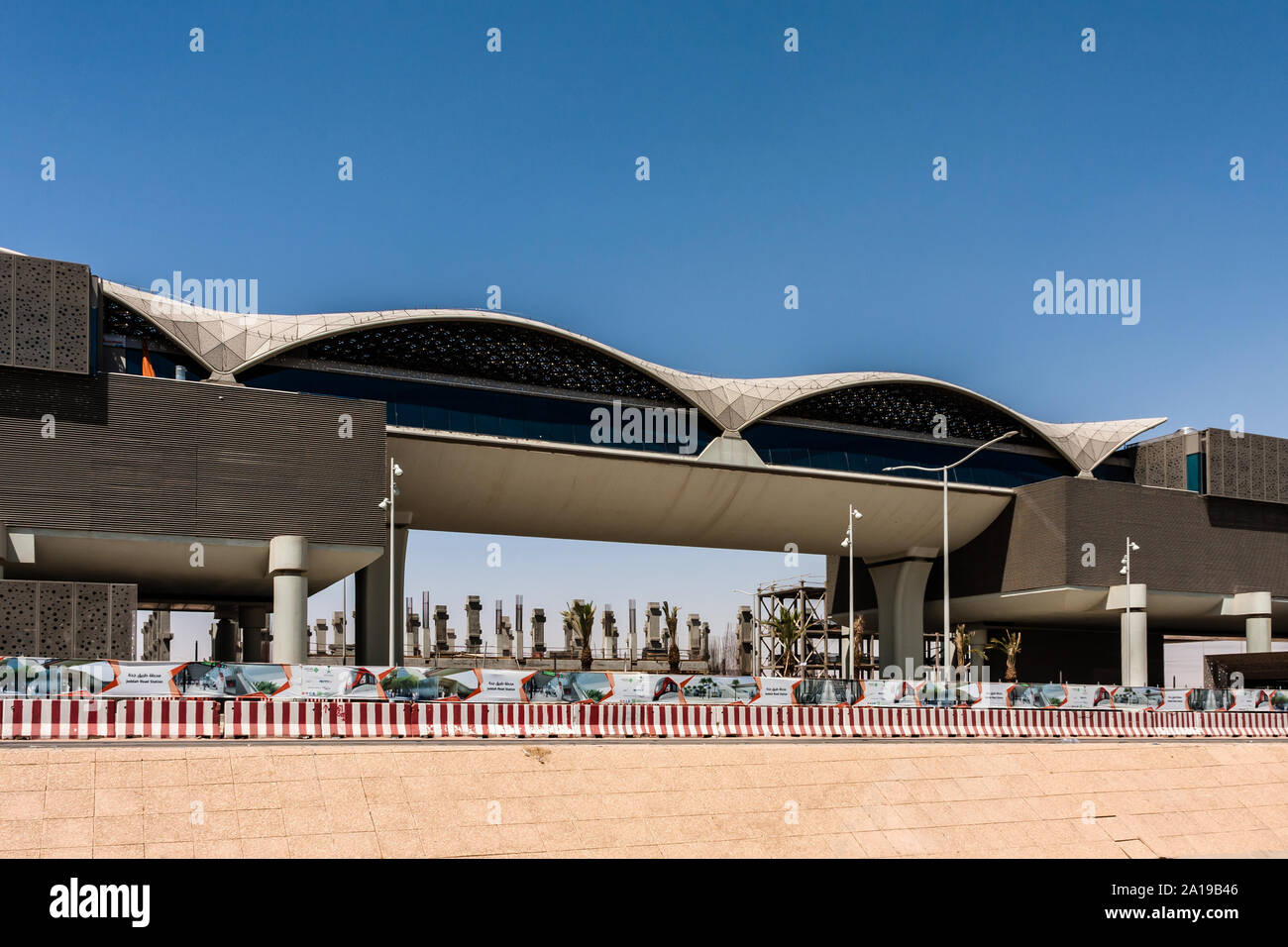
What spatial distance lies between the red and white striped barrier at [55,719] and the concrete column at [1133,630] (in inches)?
1767

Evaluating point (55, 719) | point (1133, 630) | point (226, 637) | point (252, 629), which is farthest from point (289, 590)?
point (1133, 630)

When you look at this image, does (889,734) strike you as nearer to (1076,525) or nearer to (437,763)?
(437,763)

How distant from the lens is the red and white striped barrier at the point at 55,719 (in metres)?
20.1

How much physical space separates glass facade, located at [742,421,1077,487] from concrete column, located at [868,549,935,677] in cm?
553

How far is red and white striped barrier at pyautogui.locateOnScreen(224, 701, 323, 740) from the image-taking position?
2155cm

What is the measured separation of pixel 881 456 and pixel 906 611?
422 inches

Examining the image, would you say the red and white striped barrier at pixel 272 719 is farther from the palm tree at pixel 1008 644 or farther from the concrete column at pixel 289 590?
the palm tree at pixel 1008 644

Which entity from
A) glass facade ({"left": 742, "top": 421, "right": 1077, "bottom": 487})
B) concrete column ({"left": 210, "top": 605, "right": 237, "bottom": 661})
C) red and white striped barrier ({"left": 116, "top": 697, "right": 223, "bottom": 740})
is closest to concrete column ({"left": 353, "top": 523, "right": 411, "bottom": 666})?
glass facade ({"left": 742, "top": 421, "right": 1077, "bottom": 487})

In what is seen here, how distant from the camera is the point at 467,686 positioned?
2672 centimetres

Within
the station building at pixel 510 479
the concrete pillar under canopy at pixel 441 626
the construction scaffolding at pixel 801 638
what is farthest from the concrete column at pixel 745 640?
the station building at pixel 510 479

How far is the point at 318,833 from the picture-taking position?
15195mm

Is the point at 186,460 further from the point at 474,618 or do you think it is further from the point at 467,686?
the point at 474,618

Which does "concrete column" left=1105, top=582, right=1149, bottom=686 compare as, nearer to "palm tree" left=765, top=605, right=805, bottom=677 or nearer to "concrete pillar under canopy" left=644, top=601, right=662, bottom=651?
"palm tree" left=765, top=605, right=805, bottom=677
